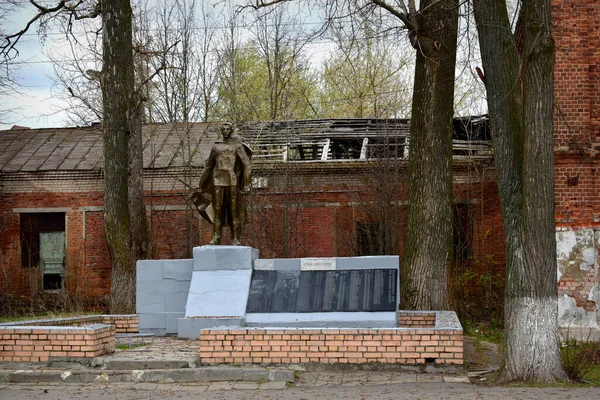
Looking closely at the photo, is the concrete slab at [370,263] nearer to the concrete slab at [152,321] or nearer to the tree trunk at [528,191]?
the tree trunk at [528,191]

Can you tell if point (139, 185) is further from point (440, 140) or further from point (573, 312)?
point (573, 312)

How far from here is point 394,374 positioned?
399 inches

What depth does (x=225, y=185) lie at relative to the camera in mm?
13703

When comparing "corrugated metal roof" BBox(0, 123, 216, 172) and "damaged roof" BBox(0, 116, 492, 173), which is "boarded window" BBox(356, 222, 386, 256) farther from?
"corrugated metal roof" BBox(0, 123, 216, 172)

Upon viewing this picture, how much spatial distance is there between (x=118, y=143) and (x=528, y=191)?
34.3ft

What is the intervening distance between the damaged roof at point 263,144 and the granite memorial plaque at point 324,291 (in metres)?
10.0

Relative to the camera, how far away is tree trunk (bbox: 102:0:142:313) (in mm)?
17984

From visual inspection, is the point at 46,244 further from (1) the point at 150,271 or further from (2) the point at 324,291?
(2) the point at 324,291

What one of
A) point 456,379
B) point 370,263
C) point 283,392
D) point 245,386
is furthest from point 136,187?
point 456,379

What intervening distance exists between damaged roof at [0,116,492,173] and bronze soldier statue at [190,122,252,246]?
8.95m

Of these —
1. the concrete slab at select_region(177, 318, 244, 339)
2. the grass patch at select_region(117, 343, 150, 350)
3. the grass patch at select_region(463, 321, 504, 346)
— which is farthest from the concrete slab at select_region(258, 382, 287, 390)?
the grass patch at select_region(463, 321, 504, 346)

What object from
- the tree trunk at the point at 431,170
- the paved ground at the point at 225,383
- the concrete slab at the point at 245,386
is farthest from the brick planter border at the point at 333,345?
the tree trunk at the point at 431,170

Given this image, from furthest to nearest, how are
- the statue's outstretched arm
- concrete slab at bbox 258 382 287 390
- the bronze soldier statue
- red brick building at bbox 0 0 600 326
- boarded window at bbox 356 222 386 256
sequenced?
1. boarded window at bbox 356 222 386 256
2. red brick building at bbox 0 0 600 326
3. the statue's outstretched arm
4. the bronze soldier statue
5. concrete slab at bbox 258 382 287 390

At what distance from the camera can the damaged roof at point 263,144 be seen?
2327cm
